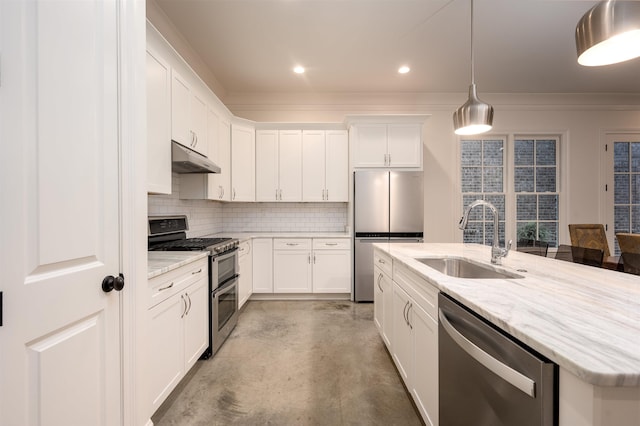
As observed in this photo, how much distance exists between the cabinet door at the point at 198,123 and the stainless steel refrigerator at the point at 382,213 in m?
1.98

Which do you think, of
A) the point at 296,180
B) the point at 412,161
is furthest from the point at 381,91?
the point at 296,180

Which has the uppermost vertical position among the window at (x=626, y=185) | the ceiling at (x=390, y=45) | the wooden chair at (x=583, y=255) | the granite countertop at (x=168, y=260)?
the ceiling at (x=390, y=45)

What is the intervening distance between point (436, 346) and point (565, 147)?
494cm

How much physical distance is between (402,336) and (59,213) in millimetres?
1884

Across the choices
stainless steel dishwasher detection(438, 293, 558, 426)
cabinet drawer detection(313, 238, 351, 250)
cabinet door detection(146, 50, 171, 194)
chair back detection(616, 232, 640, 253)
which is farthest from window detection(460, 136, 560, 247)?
cabinet door detection(146, 50, 171, 194)

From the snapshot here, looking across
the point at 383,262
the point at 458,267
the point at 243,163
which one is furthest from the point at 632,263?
the point at 243,163

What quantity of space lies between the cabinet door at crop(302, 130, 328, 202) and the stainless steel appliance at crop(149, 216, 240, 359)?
155 centimetres

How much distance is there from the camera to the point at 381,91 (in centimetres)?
418

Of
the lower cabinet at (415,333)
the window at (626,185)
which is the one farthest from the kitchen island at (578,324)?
the window at (626,185)

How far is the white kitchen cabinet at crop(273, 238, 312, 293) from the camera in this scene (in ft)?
12.1

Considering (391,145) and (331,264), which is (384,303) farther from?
(391,145)

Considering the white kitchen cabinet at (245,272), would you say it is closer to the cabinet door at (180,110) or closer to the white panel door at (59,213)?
the cabinet door at (180,110)

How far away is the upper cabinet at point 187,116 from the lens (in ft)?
7.32

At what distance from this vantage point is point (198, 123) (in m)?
2.68
